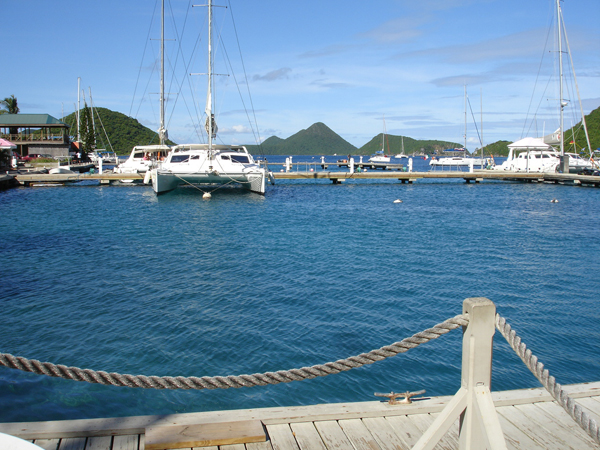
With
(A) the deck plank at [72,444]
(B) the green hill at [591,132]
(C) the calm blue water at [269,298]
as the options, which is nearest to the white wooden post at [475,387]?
(A) the deck plank at [72,444]

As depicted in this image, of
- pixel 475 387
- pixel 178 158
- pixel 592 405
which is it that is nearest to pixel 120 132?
pixel 178 158

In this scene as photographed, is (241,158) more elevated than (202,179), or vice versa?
(241,158)

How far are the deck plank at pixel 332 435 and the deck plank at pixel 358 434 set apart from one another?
0.12 ft

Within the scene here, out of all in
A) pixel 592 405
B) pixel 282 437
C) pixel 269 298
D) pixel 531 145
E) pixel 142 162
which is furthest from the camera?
pixel 531 145

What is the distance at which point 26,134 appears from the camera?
2456 inches

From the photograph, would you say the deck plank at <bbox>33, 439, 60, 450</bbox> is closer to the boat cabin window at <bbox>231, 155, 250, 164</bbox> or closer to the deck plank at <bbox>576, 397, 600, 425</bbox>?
the deck plank at <bbox>576, 397, 600, 425</bbox>

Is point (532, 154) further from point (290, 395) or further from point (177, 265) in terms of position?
point (290, 395)

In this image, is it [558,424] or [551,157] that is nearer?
[558,424]

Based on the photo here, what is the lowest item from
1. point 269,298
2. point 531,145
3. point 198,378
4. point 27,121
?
point 269,298

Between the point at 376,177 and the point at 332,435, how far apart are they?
131ft

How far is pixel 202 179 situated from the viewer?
99.6 ft

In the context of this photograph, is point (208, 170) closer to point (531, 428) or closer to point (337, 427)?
point (337, 427)

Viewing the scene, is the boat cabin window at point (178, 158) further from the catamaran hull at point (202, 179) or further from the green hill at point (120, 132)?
the green hill at point (120, 132)

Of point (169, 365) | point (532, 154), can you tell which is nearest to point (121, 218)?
point (169, 365)
